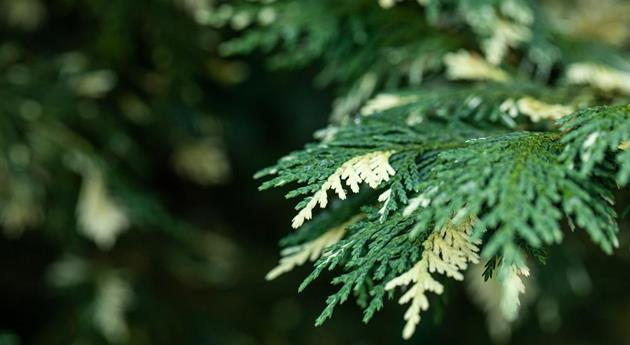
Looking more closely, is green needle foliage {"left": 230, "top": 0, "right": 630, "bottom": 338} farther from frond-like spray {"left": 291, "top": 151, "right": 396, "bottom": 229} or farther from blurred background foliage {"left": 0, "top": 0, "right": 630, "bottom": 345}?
blurred background foliage {"left": 0, "top": 0, "right": 630, "bottom": 345}

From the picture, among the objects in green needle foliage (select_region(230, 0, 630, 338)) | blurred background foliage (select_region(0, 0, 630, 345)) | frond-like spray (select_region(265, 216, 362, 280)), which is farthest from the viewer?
blurred background foliage (select_region(0, 0, 630, 345))

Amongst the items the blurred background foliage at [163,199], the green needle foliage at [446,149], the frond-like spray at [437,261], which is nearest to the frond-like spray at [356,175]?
the green needle foliage at [446,149]

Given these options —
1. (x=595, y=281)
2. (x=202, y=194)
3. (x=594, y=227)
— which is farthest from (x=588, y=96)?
(x=202, y=194)

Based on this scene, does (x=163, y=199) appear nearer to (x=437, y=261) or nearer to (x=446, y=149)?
(x=446, y=149)

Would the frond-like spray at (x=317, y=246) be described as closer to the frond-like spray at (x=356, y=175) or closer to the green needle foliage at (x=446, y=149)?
the green needle foliage at (x=446, y=149)

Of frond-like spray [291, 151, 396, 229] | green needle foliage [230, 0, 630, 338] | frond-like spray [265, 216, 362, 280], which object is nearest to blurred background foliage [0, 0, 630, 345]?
green needle foliage [230, 0, 630, 338]

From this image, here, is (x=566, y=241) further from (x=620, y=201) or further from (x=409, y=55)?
(x=409, y=55)

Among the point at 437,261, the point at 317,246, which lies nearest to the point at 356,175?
the point at 437,261
